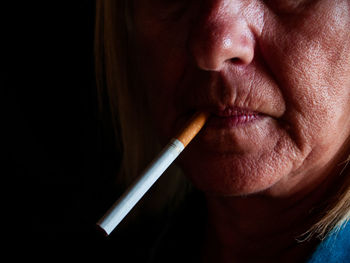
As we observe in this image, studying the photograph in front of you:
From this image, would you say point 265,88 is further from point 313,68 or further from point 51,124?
point 51,124

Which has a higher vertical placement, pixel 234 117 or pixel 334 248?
pixel 234 117

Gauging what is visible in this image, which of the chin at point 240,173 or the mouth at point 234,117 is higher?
the mouth at point 234,117

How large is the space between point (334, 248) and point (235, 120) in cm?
27

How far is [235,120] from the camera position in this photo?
2.31 feet

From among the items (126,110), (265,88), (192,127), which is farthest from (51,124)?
(265,88)


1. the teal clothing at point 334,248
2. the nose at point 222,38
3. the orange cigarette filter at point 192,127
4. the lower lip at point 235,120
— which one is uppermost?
the nose at point 222,38

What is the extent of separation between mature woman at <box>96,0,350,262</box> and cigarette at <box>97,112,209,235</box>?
0.22 feet

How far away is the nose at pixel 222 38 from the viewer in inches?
25.2

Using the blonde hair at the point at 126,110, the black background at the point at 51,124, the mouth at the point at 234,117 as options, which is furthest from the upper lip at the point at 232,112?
the black background at the point at 51,124

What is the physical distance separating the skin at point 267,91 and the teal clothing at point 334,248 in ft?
0.21

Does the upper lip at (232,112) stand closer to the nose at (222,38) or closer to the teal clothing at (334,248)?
the nose at (222,38)

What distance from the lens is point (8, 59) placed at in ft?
4.01

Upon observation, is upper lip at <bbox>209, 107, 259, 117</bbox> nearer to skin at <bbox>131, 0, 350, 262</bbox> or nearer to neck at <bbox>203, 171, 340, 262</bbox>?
skin at <bbox>131, 0, 350, 262</bbox>

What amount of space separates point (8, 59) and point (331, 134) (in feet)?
3.05
